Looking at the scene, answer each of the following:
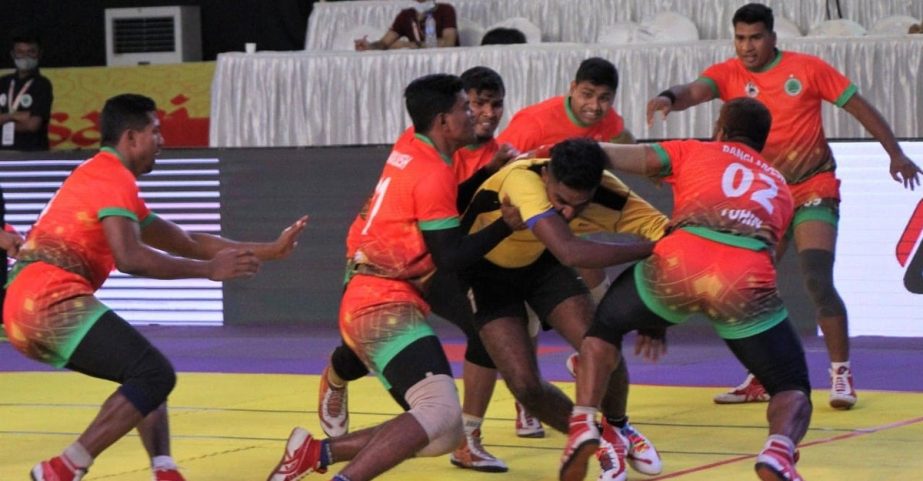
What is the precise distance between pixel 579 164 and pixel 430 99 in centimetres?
65

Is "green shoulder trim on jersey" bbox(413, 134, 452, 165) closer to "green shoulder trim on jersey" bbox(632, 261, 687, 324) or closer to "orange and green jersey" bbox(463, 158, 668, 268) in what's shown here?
"orange and green jersey" bbox(463, 158, 668, 268)

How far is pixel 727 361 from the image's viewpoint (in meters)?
10.9

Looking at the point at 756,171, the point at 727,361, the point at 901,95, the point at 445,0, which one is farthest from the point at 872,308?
the point at 445,0

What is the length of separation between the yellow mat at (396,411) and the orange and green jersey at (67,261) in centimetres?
100

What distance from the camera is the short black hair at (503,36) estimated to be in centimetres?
1565

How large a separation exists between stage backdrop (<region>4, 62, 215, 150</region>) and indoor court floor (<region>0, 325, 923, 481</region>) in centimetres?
460

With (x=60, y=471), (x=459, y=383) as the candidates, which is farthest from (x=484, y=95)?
(x=459, y=383)

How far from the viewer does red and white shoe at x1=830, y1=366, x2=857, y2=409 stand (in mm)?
8727

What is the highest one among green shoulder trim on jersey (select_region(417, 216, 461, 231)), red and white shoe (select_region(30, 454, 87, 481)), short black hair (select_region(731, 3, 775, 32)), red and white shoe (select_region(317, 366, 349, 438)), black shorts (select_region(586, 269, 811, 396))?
short black hair (select_region(731, 3, 775, 32))

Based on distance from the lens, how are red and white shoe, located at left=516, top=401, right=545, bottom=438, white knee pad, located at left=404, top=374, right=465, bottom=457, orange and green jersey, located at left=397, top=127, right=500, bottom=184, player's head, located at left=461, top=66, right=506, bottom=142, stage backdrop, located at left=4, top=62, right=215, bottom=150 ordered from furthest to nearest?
1. stage backdrop, located at left=4, top=62, right=215, bottom=150
2. red and white shoe, located at left=516, top=401, right=545, bottom=438
3. player's head, located at left=461, top=66, right=506, bottom=142
4. orange and green jersey, located at left=397, top=127, right=500, bottom=184
5. white knee pad, located at left=404, top=374, right=465, bottom=457

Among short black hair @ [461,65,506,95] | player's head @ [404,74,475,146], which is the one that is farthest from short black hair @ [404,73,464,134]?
short black hair @ [461,65,506,95]

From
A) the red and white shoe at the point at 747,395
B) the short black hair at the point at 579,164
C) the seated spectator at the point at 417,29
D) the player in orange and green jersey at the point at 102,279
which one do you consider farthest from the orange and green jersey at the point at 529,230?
the seated spectator at the point at 417,29

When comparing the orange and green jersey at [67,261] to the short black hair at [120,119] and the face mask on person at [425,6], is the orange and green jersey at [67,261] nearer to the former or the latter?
the short black hair at [120,119]

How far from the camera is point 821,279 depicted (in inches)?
347
